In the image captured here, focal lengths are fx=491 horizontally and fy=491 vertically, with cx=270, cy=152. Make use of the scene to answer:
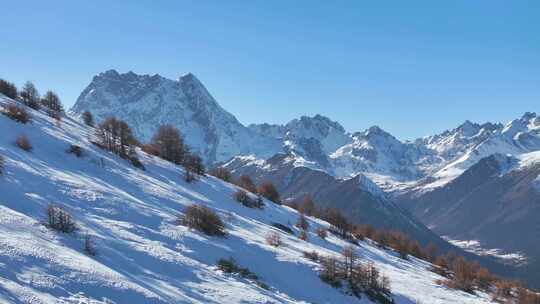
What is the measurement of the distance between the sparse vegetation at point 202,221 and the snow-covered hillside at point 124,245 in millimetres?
599

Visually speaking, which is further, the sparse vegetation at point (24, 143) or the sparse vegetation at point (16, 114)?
the sparse vegetation at point (16, 114)

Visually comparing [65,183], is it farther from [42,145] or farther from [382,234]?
[382,234]

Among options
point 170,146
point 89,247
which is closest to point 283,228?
point 89,247

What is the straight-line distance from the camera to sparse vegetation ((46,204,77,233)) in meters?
16.2

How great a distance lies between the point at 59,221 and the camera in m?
16.5

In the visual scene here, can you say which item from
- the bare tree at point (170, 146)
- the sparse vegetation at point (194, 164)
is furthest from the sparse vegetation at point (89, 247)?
the bare tree at point (170, 146)

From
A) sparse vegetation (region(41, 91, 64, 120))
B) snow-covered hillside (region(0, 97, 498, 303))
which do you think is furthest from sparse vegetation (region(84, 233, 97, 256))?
sparse vegetation (region(41, 91, 64, 120))

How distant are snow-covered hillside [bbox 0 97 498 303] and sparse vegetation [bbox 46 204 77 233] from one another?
36cm

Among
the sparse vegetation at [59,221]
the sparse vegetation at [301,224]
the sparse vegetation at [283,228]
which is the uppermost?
the sparse vegetation at [301,224]

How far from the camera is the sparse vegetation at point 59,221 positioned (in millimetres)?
16234

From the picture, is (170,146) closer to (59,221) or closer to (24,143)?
(24,143)

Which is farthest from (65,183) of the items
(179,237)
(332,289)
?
(332,289)

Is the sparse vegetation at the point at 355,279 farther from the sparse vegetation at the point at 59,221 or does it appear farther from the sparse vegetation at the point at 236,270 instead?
the sparse vegetation at the point at 59,221

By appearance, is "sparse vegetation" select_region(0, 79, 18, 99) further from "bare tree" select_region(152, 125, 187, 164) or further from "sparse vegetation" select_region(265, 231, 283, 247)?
"sparse vegetation" select_region(265, 231, 283, 247)
